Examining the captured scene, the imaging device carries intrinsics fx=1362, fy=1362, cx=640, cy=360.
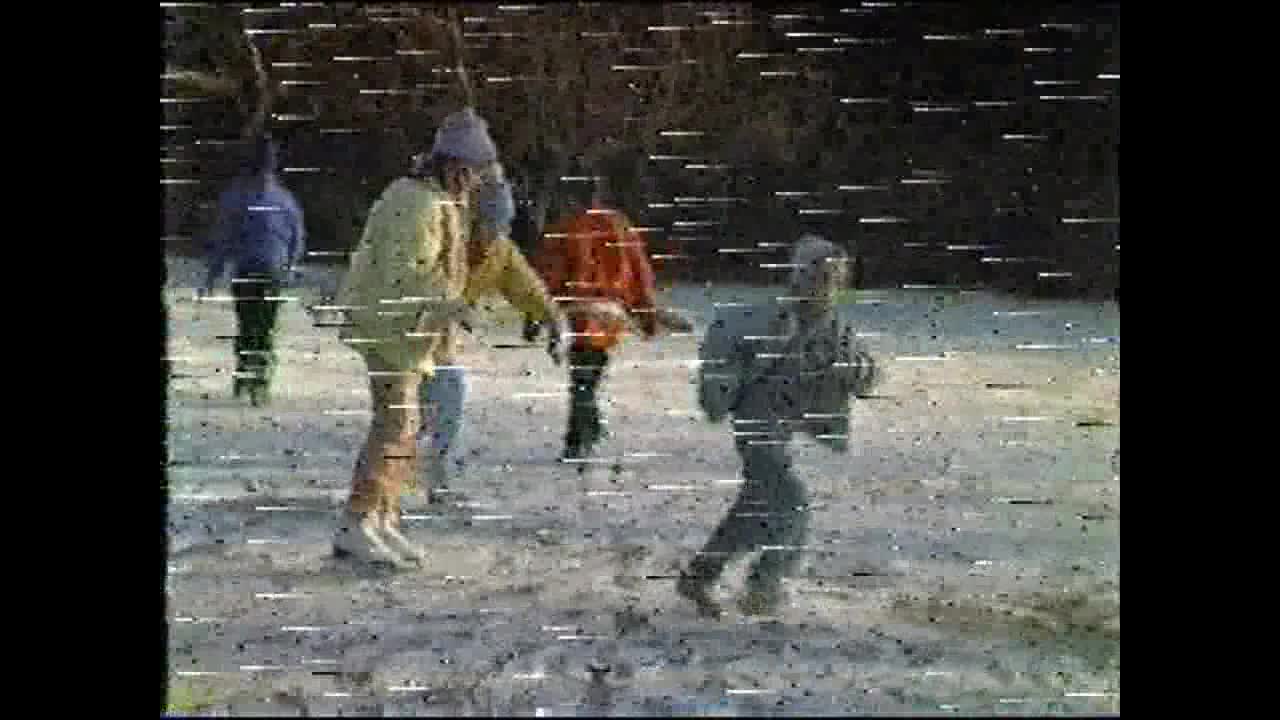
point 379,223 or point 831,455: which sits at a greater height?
point 379,223

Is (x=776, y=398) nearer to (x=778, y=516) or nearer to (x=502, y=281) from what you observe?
(x=778, y=516)

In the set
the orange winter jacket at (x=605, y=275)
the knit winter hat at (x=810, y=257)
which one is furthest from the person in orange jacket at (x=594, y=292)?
the knit winter hat at (x=810, y=257)

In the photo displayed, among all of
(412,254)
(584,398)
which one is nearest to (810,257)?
(584,398)

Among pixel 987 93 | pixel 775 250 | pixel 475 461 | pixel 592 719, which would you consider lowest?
pixel 592 719

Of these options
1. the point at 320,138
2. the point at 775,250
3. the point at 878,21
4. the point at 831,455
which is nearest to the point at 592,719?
the point at 831,455

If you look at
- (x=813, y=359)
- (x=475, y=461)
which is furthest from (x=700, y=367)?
(x=475, y=461)

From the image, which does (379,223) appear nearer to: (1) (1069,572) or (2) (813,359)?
(2) (813,359)

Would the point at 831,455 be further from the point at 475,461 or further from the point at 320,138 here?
the point at 320,138
